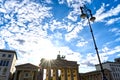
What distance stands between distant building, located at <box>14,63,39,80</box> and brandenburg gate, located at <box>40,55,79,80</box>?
4225 mm

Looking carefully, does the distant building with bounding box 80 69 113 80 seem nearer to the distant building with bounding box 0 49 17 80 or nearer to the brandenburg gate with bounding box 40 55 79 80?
the brandenburg gate with bounding box 40 55 79 80

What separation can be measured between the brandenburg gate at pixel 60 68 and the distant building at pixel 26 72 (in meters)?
4.22

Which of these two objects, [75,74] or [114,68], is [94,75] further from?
[75,74]

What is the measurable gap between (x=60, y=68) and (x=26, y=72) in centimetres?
1651

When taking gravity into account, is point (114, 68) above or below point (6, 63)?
below

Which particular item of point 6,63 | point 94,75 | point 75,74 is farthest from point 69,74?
point 6,63

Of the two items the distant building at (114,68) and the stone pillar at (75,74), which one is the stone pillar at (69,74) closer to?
the stone pillar at (75,74)

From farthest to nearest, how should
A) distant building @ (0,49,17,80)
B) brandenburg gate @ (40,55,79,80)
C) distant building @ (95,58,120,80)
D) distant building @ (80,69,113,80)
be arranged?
distant building @ (95,58,120,80)
distant building @ (80,69,113,80)
brandenburg gate @ (40,55,79,80)
distant building @ (0,49,17,80)

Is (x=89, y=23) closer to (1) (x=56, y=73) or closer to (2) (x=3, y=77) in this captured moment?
(2) (x=3, y=77)

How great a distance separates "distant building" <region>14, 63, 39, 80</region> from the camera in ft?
168

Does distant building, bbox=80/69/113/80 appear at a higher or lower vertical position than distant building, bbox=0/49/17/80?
lower

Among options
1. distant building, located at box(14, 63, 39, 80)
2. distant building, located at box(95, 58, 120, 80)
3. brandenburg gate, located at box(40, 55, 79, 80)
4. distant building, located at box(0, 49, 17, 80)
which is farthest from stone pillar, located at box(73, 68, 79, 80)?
distant building, located at box(0, 49, 17, 80)

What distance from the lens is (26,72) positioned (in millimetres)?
52719

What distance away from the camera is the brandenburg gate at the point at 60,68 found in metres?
58.1
